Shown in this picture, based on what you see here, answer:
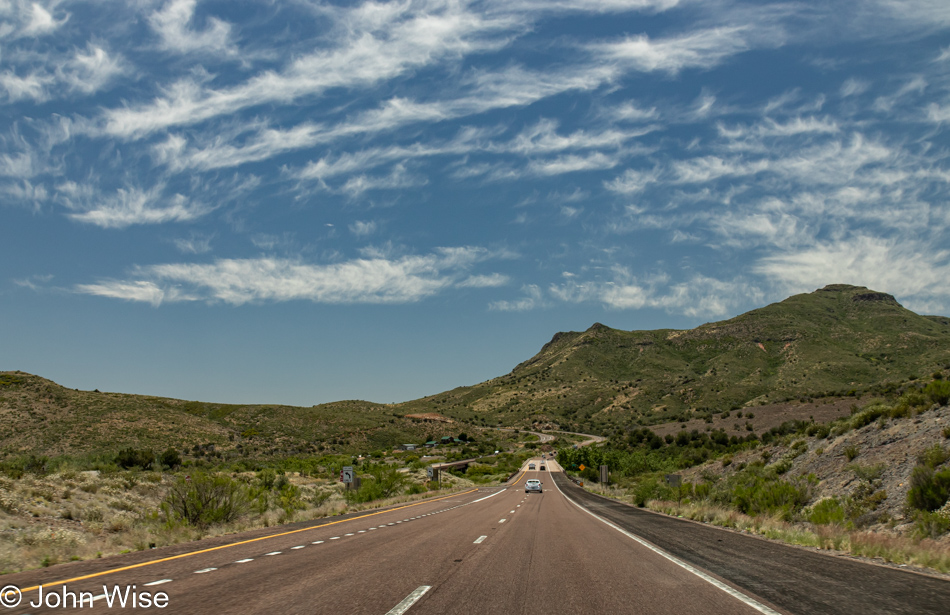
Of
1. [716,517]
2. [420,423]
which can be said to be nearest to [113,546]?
[716,517]

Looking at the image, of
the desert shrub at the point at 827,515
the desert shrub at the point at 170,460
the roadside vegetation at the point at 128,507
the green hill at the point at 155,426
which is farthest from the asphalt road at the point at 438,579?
the green hill at the point at 155,426

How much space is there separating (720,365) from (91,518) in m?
122

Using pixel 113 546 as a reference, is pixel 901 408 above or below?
above

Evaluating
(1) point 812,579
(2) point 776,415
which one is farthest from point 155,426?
(1) point 812,579

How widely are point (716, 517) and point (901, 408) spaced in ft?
39.1

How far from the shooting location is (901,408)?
2477cm

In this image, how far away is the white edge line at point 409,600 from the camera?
19.8 ft

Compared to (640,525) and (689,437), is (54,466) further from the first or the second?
(689,437)

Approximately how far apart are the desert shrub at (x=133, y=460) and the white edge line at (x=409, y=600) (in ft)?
142

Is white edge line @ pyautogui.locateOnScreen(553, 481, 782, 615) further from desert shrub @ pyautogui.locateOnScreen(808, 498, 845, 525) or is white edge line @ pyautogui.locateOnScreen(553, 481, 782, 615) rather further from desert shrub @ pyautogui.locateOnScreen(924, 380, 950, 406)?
desert shrub @ pyautogui.locateOnScreen(924, 380, 950, 406)

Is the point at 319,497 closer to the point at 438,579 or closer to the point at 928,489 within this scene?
the point at 438,579

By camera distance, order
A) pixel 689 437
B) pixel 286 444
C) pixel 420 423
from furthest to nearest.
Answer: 1. pixel 420 423
2. pixel 286 444
3. pixel 689 437

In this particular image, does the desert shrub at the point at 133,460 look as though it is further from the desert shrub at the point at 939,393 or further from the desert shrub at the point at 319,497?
the desert shrub at the point at 939,393

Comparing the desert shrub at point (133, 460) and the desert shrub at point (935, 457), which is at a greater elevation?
the desert shrub at point (935, 457)
